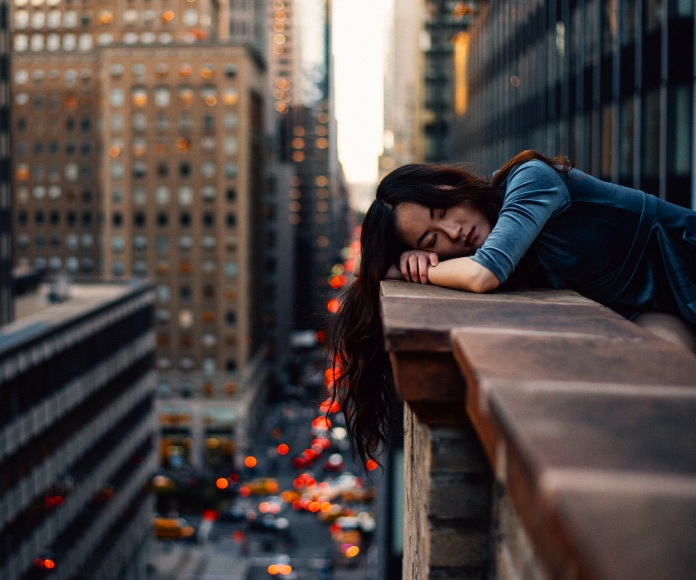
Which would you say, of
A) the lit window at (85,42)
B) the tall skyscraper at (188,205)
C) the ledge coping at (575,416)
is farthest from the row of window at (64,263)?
the ledge coping at (575,416)

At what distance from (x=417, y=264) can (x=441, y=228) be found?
332 millimetres

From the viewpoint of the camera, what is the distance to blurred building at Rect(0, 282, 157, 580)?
100 ft

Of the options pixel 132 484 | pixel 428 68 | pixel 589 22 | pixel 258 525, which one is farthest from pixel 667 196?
pixel 428 68

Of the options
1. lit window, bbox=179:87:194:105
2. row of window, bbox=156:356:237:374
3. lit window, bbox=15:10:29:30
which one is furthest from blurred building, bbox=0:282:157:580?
lit window, bbox=15:10:29:30

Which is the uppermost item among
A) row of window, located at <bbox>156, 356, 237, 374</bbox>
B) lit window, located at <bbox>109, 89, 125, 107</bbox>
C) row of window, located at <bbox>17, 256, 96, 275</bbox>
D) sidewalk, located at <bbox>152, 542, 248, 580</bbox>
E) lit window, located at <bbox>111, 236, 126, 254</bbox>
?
lit window, located at <bbox>109, 89, 125, 107</bbox>

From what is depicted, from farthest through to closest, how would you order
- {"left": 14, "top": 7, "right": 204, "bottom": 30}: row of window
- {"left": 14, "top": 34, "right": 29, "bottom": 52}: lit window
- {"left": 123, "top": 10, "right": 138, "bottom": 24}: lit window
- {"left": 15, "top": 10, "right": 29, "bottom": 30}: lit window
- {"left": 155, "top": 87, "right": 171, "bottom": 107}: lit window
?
{"left": 15, "top": 10, "right": 29, "bottom": 30}: lit window
{"left": 14, "top": 34, "right": 29, "bottom": 52}: lit window
{"left": 123, "top": 10, "right": 138, "bottom": 24}: lit window
{"left": 14, "top": 7, "right": 204, "bottom": 30}: row of window
{"left": 155, "top": 87, "right": 171, "bottom": 107}: lit window

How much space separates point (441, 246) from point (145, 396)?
158 ft

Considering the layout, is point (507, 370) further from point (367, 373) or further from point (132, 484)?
point (132, 484)

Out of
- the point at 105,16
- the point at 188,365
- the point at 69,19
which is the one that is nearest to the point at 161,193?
the point at 188,365

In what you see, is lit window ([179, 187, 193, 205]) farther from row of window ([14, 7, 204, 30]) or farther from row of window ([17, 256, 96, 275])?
row of window ([14, 7, 204, 30])

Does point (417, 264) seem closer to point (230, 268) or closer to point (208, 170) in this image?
point (230, 268)

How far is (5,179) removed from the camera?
35.4 meters

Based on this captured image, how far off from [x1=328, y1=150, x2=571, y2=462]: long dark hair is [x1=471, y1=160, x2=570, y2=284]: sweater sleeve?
0.75 ft

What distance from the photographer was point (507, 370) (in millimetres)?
2289
